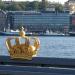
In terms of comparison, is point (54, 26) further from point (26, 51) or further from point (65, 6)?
point (26, 51)

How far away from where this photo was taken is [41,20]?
339 ft

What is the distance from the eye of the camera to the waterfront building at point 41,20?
9906 centimetres

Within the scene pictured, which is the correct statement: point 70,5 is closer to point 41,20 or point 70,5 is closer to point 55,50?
point 41,20

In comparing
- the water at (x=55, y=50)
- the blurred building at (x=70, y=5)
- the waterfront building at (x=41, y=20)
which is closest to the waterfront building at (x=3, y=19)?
the waterfront building at (x=41, y=20)

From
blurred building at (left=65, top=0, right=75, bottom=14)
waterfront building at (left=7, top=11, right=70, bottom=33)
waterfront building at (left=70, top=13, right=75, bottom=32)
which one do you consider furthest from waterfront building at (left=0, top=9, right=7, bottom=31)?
blurred building at (left=65, top=0, right=75, bottom=14)

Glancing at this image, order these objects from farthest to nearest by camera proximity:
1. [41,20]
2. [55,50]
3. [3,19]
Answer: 1. [41,20]
2. [3,19]
3. [55,50]

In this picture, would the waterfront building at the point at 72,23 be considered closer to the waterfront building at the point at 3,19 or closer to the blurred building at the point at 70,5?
the waterfront building at the point at 3,19

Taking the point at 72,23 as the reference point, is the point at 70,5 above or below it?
above

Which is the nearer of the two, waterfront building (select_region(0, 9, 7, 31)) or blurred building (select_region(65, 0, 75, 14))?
waterfront building (select_region(0, 9, 7, 31))

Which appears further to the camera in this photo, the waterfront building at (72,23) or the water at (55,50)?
the waterfront building at (72,23)

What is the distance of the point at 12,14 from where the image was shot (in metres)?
103

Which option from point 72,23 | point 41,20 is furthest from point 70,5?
point 41,20

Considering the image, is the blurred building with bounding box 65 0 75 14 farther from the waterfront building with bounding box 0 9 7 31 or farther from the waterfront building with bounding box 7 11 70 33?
the waterfront building with bounding box 0 9 7 31

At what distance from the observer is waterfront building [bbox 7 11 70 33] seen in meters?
99.1
